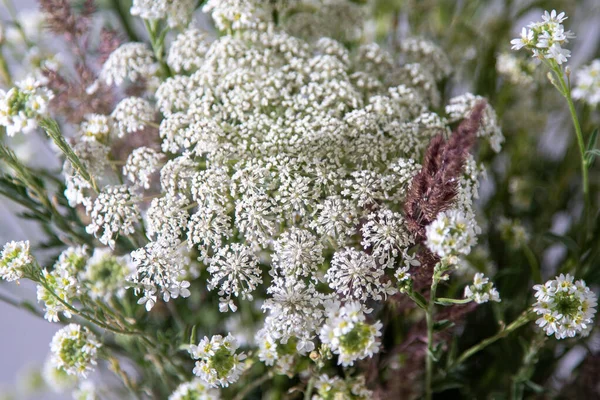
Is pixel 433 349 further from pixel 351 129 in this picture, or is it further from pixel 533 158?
pixel 533 158

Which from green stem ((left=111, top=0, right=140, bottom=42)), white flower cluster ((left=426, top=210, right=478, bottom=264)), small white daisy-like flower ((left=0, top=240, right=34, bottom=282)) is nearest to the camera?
white flower cluster ((left=426, top=210, right=478, bottom=264))

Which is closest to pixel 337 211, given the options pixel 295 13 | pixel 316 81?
pixel 316 81

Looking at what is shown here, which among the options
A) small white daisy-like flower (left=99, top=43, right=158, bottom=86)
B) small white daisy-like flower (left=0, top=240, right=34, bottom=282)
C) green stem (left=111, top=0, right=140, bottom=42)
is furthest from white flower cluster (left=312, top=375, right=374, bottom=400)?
green stem (left=111, top=0, right=140, bottom=42)

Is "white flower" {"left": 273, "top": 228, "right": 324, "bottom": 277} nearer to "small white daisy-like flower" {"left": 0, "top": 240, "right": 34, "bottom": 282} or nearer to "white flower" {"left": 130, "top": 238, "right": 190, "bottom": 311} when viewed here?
"white flower" {"left": 130, "top": 238, "right": 190, "bottom": 311}

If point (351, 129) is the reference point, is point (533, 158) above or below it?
below

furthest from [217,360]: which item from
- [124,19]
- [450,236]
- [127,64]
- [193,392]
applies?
[124,19]

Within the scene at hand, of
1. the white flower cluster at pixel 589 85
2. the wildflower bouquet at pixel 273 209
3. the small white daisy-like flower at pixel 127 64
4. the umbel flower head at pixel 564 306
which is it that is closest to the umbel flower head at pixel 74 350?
the wildflower bouquet at pixel 273 209

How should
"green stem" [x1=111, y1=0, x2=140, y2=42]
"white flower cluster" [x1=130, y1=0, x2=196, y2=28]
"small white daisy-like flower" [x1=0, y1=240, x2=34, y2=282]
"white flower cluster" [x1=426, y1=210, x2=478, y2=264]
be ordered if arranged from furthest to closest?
"green stem" [x1=111, y1=0, x2=140, y2=42] < "white flower cluster" [x1=130, y1=0, x2=196, y2=28] < "small white daisy-like flower" [x1=0, y1=240, x2=34, y2=282] < "white flower cluster" [x1=426, y1=210, x2=478, y2=264]
